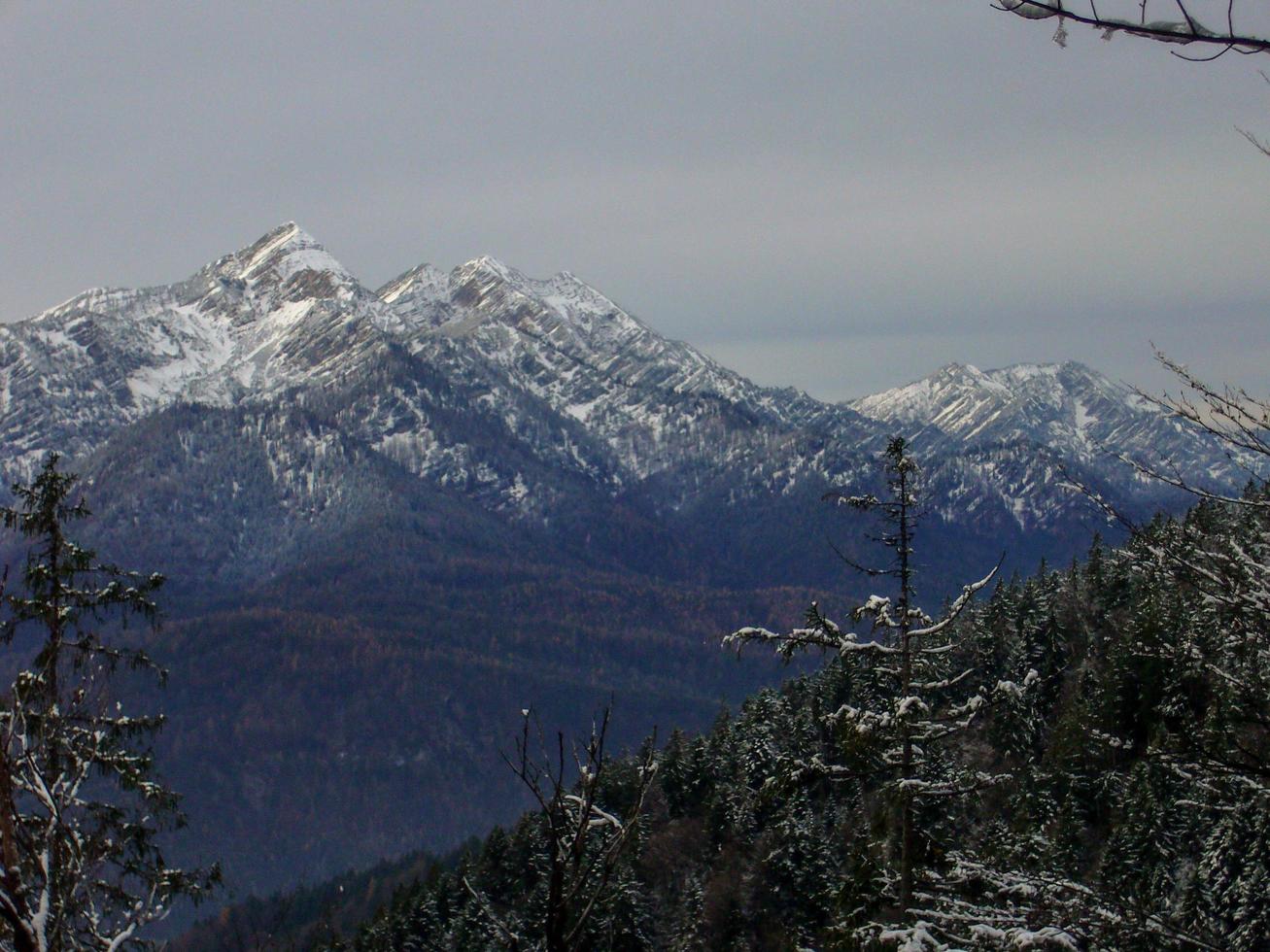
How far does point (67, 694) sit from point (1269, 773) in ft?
48.1

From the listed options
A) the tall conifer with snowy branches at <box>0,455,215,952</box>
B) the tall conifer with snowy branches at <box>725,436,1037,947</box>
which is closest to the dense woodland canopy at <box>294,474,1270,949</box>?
the tall conifer with snowy branches at <box>725,436,1037,947</box>

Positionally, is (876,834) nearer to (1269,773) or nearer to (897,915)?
(897,915)

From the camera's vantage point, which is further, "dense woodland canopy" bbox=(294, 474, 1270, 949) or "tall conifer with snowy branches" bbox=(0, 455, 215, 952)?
"tall conifer with snowy branches" bbox=(0, 455, 215, 952)

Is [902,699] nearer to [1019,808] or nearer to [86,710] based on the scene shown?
[86,710]

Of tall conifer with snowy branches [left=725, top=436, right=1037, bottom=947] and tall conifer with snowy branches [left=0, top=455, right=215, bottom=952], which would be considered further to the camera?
tall conifer with snowy branches [left=725, top=436, right=1037, bottom=947]

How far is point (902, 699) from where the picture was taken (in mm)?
14828

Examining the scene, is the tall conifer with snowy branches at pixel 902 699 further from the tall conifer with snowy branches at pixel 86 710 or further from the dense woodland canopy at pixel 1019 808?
the tall conifer with snowy branches at pixel 86 710

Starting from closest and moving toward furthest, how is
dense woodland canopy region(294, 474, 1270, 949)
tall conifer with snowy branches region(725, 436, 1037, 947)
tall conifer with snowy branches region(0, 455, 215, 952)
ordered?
dense woodland canopy region(294, 474, 1270, 949)
tall conifer with snowy branches region(0, 455, 215, 952)
tall conifer with snowy branches region(725, 436, 1037, 947)

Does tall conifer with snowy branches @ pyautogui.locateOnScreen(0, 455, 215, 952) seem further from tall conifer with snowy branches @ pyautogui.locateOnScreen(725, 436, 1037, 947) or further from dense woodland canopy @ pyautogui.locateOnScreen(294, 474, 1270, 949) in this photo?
tall conifer with snowy branches @ pyautogui.locateOnScreen(725, 436, 1037, 947)

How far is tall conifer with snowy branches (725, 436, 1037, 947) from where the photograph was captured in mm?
14891

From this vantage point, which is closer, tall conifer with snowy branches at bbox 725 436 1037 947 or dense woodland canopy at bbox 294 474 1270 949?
dense woodland canopy at bbox 294 474 1270 949

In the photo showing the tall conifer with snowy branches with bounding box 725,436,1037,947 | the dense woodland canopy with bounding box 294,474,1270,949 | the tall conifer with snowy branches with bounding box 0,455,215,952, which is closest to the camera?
the dense woodland canopy with bounding box 294,474,1270,949

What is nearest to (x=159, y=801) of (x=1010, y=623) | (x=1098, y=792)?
(x=1098, y=792)

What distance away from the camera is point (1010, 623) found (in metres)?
78.4
